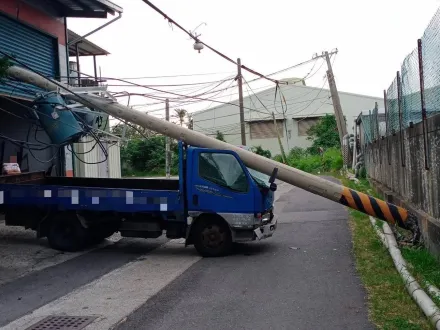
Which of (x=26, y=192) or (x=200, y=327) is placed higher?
(x=26, y=192)

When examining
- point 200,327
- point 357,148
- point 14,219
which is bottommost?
point 200,327

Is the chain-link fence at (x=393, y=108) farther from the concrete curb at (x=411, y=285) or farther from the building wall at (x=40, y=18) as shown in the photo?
the building wall at (x=40, y=18)

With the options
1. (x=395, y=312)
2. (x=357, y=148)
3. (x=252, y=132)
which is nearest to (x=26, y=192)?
(x=395, y=312)

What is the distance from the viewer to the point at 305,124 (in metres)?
49.5

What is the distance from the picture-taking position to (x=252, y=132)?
5025 centimetres

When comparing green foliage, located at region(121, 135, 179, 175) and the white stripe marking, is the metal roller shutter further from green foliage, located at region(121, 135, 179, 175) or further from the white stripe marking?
green foliage, located at region(121, 135, 179, 175)

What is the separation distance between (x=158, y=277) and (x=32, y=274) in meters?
2.37

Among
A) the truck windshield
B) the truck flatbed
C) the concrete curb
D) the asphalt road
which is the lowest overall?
the asphalt road

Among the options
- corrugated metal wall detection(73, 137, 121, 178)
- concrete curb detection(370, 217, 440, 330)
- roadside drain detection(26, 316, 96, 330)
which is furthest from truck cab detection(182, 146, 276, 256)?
corrugated metal wall detection(73, 137, 121, 178)

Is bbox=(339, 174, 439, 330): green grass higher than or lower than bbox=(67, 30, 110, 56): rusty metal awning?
lower

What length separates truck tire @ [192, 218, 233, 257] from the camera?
994cm

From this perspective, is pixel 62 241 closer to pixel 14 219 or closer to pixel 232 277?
pixel 14 219

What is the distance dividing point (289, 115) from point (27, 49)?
37.0 m

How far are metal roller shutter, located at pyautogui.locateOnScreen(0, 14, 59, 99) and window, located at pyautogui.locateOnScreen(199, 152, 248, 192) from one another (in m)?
5.13
